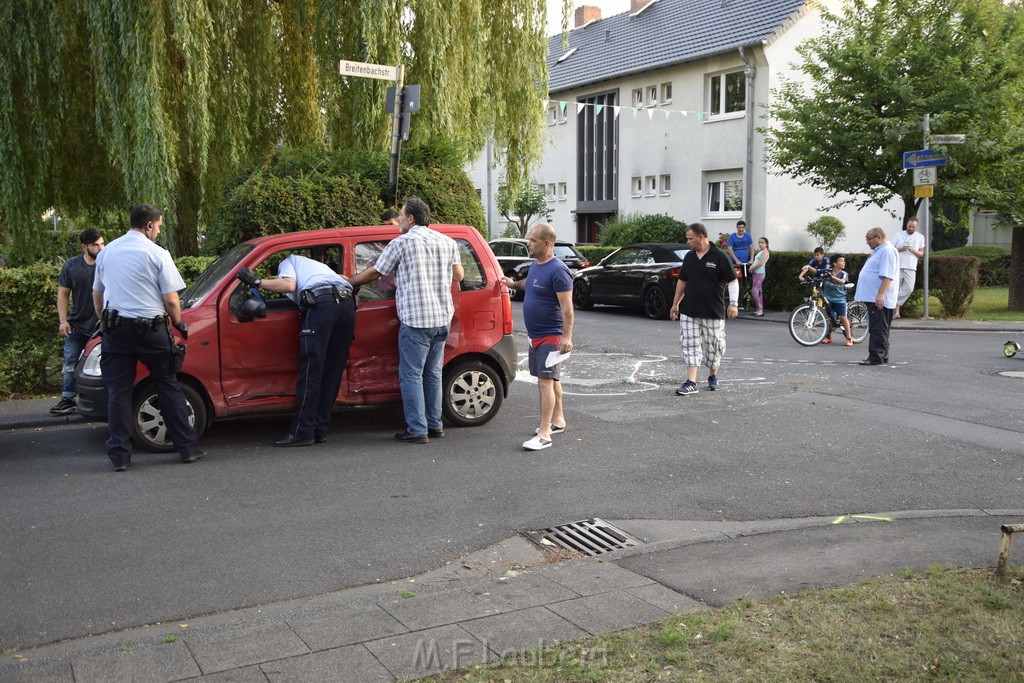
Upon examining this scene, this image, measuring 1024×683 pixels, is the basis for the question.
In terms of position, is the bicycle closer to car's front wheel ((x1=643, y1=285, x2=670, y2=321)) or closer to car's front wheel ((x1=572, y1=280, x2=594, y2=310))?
car's front wheel ((x1=643, y1=285, x2=670, y2=321))

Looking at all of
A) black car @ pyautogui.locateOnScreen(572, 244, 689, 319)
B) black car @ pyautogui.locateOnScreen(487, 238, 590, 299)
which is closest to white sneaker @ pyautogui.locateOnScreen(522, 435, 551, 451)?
black car @ pyautogui.locateOnScreen(572, 244, 689, 319)

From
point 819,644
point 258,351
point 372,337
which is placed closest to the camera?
point 819,644

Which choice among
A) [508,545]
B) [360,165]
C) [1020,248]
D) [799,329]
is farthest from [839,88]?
[508,545]

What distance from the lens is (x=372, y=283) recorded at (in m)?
8.50

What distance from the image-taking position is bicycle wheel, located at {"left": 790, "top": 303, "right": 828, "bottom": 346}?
15.5 metres

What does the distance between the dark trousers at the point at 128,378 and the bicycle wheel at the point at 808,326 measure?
35.6 feet

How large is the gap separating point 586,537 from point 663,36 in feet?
101

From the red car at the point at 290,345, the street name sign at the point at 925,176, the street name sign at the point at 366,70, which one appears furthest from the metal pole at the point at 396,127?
the street name sign at the point at 925,176

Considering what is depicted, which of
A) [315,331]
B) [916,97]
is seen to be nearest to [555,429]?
[315,331]

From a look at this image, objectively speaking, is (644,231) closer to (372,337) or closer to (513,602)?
(372,337)

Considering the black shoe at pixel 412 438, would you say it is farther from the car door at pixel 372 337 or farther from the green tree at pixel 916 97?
the green tree at pixel 916 97

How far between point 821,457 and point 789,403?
2.45 meters

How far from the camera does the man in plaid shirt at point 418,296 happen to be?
26.1ft

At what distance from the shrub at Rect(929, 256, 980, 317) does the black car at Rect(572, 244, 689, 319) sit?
5.08 m
